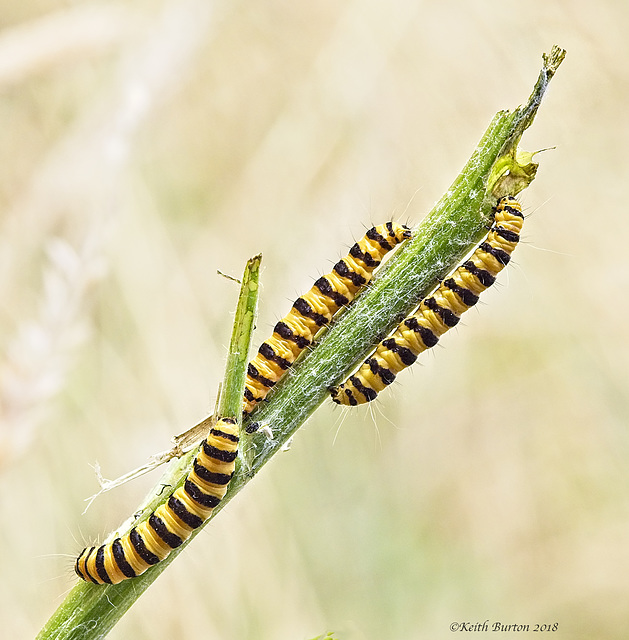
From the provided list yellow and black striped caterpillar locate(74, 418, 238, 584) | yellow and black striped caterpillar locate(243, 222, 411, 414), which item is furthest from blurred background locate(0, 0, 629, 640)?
yellow and black striped caterpillar locate(74, 418, 238, 584)

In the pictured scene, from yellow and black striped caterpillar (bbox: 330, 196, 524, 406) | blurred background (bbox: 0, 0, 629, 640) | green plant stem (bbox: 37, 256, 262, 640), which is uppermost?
blurred background (bbox: 0, 0, 629, 640)

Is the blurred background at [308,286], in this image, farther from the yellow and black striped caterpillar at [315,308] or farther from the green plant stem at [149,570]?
the green plant stem at [149,570]

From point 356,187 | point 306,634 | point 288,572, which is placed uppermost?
point 356,187

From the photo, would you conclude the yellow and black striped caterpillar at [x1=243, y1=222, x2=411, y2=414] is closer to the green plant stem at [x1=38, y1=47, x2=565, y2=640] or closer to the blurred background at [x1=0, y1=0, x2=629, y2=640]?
the green plant stem at [x1=38, y1=47, x2=565, y2=640]

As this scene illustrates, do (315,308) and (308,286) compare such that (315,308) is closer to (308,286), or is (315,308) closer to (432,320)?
(432,320)

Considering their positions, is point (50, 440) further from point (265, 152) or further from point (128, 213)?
point (265, 152)

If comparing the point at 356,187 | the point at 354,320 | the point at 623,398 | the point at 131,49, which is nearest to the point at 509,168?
the point at 354,320
